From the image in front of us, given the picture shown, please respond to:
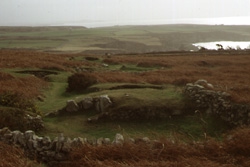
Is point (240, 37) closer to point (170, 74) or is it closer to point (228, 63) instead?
point (228, 63)

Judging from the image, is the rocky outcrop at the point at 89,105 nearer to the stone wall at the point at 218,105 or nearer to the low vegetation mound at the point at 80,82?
the low vegetation mound at the point at 80,82

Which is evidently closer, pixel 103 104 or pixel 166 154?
pixel 166 154

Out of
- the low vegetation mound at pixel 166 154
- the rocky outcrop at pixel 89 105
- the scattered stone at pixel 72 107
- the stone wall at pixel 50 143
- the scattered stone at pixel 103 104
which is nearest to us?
the low vegetation mound at pixel 166 154

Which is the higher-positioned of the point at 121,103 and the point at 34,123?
the point at 121,103

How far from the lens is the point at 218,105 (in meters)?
16.1

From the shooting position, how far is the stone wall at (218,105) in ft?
49.7

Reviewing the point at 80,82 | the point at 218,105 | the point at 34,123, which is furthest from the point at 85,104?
the point at 218,105

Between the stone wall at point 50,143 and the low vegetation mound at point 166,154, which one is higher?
the low vegetation mound at point 166,154

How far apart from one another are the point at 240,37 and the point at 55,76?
151609mm

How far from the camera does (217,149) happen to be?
9211mm

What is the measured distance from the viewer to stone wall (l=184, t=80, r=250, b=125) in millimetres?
15135

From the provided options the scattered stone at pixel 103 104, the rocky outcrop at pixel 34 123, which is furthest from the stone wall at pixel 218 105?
the rocky outcrop at pixel 34 123

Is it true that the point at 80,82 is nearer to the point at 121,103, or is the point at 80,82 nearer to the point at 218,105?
the point at 121,103

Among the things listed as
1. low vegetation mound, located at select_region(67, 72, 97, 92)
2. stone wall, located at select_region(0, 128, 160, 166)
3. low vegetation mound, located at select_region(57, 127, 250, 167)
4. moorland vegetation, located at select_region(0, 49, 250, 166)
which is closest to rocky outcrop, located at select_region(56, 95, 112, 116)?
moorland vegetation, located at select_region(0, 49, 250, 166)
